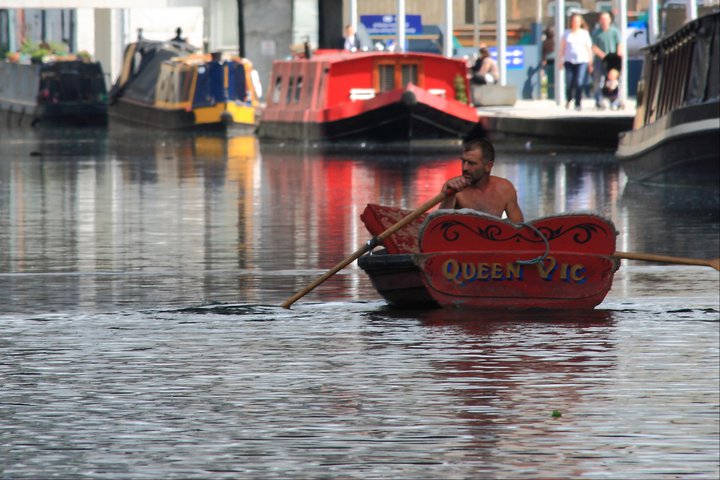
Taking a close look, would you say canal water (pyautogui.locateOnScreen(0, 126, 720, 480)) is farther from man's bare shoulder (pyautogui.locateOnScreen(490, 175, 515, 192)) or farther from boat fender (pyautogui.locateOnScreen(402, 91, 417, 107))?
boat fender (pyautogui.locateOnScreen(402, 91, 417, 107))

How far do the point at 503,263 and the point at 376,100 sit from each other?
86.0ft

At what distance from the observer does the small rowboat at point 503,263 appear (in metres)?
11.0

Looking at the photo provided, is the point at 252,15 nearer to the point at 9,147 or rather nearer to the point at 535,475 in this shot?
the point at 9,147

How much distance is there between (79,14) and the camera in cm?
6812

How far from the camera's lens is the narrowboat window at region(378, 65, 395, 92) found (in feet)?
127

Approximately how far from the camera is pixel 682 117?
22000 millimetres

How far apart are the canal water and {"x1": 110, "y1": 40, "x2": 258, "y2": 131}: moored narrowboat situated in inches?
1136

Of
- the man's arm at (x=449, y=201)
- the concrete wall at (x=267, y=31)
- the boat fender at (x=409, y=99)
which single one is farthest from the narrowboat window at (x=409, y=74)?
the man's arm at (x=449, y=201)

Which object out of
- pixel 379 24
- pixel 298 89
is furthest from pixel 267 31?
pixel 298 89

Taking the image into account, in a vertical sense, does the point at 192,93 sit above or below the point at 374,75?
below

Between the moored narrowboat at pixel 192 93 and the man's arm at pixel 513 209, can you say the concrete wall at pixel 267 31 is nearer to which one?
the moored narrowboat at pixel 192 93

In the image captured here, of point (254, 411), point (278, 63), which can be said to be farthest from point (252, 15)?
point (254, 411)

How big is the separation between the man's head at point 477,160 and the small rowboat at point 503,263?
0.94 ft

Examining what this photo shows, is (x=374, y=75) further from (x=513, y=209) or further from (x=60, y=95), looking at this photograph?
(x=513, y=209)
